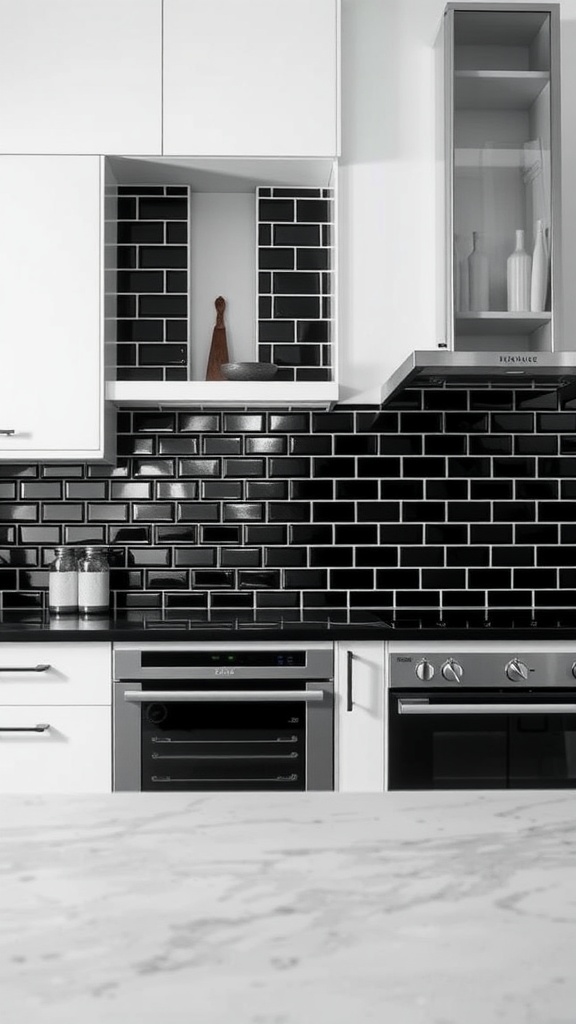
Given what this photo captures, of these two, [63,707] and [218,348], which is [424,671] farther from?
[218,348]

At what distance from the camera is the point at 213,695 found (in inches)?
101

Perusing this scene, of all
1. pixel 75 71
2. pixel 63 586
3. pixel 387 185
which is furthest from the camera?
pixel 387 185

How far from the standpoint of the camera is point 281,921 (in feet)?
2.24

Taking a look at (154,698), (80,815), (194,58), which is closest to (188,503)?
(154,698)

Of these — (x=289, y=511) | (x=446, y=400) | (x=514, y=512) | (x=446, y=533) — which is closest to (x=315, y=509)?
(x=289, y=511)

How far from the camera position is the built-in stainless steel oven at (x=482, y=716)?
254cm

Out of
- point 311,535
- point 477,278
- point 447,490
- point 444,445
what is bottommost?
point 311,535

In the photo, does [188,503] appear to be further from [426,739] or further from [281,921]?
[281,921]

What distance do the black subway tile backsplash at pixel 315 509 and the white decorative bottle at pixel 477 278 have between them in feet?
1.26

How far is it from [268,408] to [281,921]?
265 cm

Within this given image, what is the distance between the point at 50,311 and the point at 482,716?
1770 millimetres

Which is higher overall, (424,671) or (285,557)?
(285,557)

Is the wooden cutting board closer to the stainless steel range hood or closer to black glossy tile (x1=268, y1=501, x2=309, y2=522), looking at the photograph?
black glossy tile (x1=268, y1=501, x2=309, y2=522)

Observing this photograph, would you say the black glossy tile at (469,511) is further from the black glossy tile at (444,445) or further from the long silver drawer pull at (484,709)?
the long silver drawer pull at (484,709)
